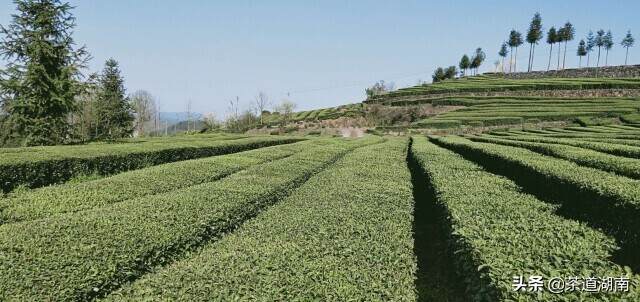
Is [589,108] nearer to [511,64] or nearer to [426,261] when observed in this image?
[426,261]

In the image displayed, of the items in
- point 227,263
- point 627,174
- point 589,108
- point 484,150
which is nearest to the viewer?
point 227,263

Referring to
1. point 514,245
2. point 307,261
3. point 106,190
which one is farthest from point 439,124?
point 307,261

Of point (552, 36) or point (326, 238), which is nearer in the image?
point (326, 238)

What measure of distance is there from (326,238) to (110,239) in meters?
3.43

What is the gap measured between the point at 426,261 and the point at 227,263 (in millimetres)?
4919

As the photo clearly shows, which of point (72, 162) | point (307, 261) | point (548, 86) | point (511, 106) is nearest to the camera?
point (307, 261)

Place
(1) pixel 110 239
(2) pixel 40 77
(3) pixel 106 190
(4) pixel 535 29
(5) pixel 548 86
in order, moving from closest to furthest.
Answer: (1) pixel 110 239 → (3) pixel 106 190 → (2) pixel 40 77 → (5) pixel 548 86 → (4) pixel 535 29

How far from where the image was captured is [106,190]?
1047cm

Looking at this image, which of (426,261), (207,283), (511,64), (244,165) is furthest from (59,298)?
(511,64)

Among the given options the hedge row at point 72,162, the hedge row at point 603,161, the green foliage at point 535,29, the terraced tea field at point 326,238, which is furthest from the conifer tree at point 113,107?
the green foliage at point 535,29

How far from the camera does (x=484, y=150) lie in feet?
57.3

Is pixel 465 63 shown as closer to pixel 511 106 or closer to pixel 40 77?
pixel 511 106

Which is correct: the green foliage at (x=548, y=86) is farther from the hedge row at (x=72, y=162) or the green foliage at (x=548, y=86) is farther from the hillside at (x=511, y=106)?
the hedge row at (x=72, y=162)

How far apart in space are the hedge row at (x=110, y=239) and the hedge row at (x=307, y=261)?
42cm
